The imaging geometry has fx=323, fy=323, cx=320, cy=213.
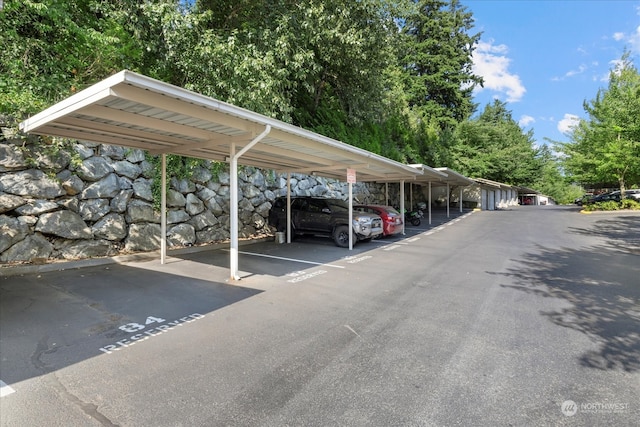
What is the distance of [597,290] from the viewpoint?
5.45 metres

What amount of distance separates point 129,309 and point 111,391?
2.16 metres

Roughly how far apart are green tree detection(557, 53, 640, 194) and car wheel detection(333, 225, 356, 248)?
16.7 metres

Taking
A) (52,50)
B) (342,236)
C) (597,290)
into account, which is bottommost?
(597,290)

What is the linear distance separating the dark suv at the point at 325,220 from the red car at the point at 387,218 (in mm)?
469

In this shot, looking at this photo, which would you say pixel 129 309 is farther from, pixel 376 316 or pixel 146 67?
pixel 146 67

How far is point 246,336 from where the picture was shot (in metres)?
3.66

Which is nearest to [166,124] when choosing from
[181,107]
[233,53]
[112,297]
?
[181,107]

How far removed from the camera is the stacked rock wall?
21.3 feet

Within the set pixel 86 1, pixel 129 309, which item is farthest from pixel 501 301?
pixel 86 1

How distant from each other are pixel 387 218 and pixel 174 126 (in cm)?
784

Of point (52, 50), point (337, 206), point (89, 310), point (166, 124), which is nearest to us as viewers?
point (89, 310)

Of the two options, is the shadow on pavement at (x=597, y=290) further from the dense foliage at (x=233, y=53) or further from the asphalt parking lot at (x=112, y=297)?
the dense foliage at (x=233, y=53)

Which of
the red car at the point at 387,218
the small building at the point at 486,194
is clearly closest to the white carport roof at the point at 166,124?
the red car at the point at 387,218

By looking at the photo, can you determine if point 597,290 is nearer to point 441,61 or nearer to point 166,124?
point 166,124
